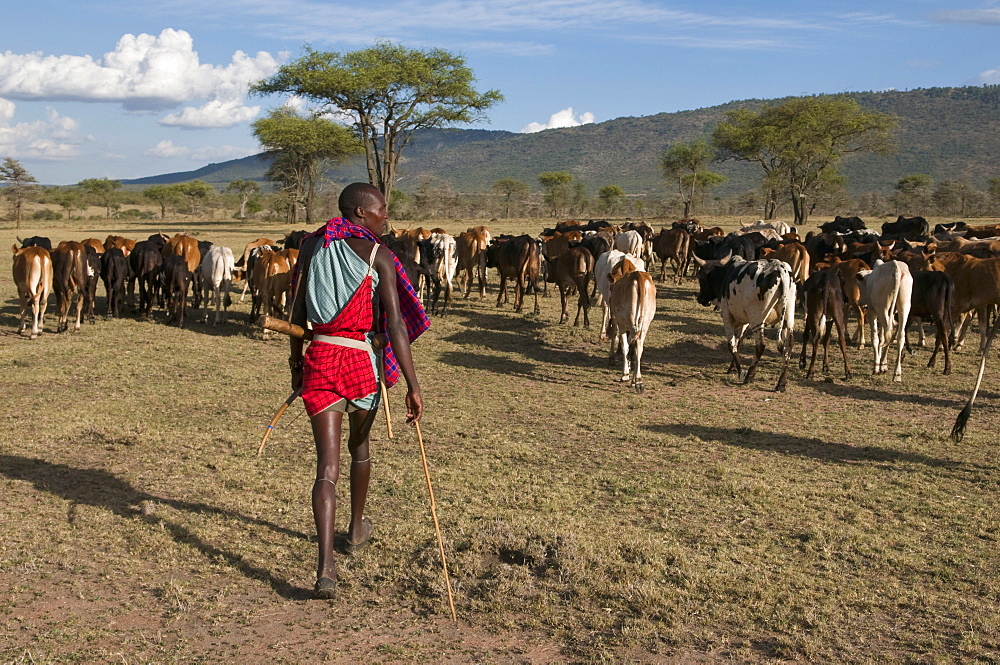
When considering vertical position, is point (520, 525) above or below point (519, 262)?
below

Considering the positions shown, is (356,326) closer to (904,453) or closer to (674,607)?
(674,607)

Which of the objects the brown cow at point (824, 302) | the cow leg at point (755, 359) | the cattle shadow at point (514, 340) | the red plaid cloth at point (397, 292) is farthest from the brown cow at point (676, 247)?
the red plaid cloth at point (397, 292)

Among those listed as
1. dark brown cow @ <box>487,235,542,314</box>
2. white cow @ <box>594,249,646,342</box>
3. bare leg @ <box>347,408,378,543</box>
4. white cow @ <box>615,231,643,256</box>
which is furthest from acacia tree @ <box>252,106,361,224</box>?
bare leg @ <box>347,408,378,543</box>

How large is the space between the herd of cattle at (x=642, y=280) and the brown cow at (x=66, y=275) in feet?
0.07

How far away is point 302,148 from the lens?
56312 mm

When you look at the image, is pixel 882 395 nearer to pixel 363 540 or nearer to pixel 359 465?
pixel 363 540

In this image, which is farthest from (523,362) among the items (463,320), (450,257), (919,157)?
(919,157)

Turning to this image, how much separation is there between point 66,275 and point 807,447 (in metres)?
12.0

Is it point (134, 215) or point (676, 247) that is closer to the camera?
point (676, 247)

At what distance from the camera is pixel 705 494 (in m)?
6.74

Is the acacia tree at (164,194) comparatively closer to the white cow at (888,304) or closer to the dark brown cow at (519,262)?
the dark brown cow at (519,262)

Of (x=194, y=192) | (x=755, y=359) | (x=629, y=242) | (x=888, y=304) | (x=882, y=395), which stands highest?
(x=194, y=192)

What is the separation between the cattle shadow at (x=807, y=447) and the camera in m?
7.68

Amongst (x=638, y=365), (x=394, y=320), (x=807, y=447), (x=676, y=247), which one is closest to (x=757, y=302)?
(x=638, y=365)
